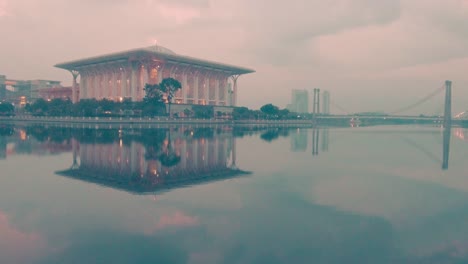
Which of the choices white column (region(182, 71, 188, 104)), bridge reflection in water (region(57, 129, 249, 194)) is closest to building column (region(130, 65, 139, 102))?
white column (region(182, 71, 188, 104))

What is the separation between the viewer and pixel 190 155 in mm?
20156

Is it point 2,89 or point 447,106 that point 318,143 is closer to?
point 447,106

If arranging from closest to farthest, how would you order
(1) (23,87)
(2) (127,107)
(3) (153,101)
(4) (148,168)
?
(4) (148,168) → (2) (127,107) → (3) (153,101) → (1) (23,87)

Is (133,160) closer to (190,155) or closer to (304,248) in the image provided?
(190,155)

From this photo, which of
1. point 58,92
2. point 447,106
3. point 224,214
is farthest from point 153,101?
point 447,106

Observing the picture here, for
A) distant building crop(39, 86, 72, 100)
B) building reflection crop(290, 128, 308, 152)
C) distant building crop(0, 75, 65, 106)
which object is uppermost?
distant building crop(0, 75, 65, 106)

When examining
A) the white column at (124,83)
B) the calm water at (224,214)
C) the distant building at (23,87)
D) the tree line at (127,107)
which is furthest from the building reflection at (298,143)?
the distant building at (23,87)

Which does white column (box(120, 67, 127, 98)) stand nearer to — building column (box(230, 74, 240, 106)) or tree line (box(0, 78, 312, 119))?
tree line (box(0, 78, 312, 119))

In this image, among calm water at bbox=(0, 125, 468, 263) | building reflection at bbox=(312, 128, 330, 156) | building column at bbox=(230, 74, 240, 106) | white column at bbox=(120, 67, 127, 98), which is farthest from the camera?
building column at bbox=(230, 74, 240, 106)

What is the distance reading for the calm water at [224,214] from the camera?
640 centimetres

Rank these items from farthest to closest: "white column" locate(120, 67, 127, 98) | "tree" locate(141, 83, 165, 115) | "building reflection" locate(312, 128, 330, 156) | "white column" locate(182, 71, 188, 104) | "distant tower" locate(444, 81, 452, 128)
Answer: "white column" locate(182, 71, 188, 104) → "white column" locate(120, 67, 127, 98) → "distant tower" locate(444, 81, 452, 128) → "tree" locate(141, 83, 165, 115) → "building reflection" locate(312, 128, 330, 156)

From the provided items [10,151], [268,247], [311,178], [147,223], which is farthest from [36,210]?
[10,151]

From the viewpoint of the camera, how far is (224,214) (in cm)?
887

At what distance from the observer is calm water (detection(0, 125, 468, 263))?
6398 millimetres
